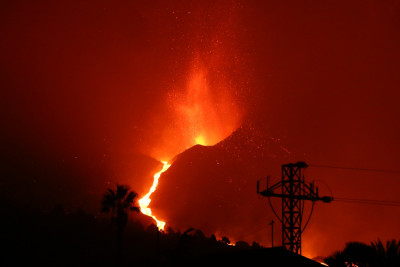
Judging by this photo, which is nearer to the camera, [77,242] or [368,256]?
Answer: [368,256]

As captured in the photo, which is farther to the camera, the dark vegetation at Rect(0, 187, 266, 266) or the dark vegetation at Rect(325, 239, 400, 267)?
the dark vegetation at Rect(0, 187, 266, 266)

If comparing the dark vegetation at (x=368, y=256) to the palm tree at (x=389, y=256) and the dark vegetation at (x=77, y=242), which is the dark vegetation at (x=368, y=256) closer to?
the palm tree at (x=389, y=256)

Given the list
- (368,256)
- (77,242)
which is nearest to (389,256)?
(368,256)

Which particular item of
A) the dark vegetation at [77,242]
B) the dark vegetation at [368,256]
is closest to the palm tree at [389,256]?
the dark vegetation at [368,256]

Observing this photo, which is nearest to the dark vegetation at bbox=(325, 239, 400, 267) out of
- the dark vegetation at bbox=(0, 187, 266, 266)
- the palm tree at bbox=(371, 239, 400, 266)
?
the palm tree at bbox=(371, 239, 400, 266)

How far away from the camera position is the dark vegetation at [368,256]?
78.1 ft

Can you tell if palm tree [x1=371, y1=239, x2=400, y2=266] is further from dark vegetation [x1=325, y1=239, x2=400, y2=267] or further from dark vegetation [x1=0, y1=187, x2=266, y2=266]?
dark vegetation [x1=0, y1=187, x2=266, y2=266]

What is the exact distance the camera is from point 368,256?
2544 cm

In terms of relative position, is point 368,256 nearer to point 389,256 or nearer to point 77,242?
point 389,256

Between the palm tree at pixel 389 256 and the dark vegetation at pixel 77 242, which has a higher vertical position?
the dark vegetation at pixel 77 242

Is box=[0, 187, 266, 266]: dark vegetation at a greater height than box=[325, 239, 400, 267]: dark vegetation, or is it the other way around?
box=[0, 187, 266, 266]: dark vegetation

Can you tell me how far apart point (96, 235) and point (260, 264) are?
220 ft

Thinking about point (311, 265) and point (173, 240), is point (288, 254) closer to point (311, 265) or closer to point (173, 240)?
point (311, 265)

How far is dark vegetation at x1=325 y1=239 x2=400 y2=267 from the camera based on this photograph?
23802 mm
